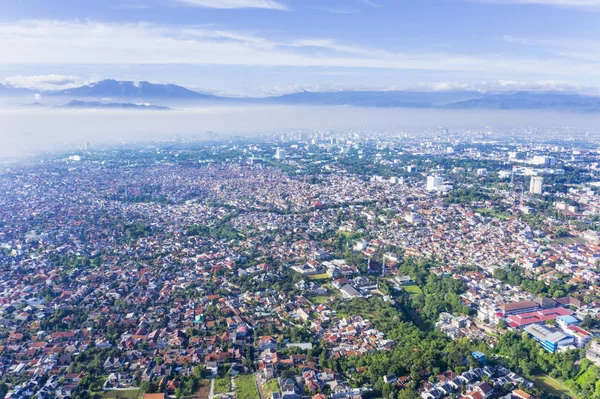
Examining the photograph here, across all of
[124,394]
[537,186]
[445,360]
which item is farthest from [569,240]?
[124,394]

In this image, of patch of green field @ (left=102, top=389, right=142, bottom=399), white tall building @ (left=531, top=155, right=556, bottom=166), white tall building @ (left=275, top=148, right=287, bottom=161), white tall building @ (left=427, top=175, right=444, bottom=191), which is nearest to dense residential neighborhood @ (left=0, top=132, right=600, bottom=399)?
patch of green field @ (left=102, top=389, right=142, bottom=399)

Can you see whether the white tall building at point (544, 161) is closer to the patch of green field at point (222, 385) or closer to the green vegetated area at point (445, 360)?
the green vegetated area at point (445, 360)

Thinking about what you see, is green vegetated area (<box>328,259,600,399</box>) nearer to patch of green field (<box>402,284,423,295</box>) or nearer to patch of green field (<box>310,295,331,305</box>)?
patch of green field (<box>310,295,331,305</box>)

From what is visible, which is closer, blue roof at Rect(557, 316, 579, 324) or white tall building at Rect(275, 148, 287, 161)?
blue roof at Rect(557, 316, 579, 324)

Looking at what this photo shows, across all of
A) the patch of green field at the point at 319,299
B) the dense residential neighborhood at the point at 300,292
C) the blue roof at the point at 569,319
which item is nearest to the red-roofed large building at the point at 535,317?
the dense residential neighborhood at the point at 300,292

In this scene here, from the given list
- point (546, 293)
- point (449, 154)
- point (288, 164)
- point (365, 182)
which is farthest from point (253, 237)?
point (449, 154)

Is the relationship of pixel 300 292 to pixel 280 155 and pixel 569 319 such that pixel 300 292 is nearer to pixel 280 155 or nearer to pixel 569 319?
pixel 569 319
